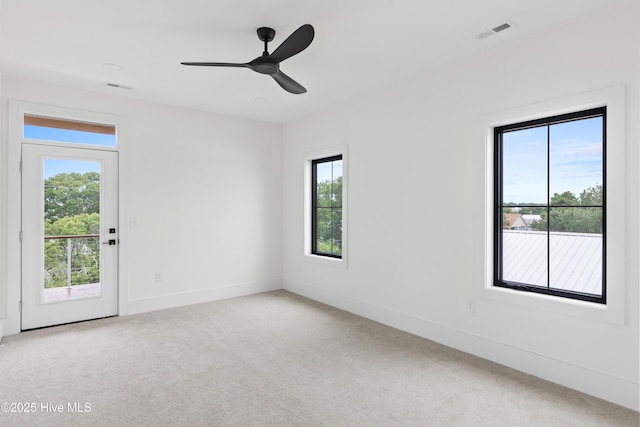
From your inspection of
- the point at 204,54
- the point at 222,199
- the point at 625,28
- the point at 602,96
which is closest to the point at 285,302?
the point at 222,199

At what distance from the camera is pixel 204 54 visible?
316 cm

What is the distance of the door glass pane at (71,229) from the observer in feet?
12.8

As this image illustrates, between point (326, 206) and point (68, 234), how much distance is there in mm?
3212

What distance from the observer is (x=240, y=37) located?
9.36 feet

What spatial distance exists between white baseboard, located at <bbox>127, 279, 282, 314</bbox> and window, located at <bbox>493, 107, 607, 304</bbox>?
3.52 m

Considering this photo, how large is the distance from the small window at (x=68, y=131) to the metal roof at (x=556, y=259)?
456 centimetres

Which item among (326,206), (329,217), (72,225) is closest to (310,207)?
(326,206)

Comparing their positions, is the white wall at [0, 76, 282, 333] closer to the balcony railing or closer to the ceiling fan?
the balcony railing

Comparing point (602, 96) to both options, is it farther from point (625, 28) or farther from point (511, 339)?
point (511, 339)

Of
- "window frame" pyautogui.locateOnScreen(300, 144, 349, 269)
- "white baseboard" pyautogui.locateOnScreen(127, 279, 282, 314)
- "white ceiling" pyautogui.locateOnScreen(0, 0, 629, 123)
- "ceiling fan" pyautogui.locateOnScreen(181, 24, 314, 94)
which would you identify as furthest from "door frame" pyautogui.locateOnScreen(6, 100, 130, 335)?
"window frame" pyautogui.locateOnScreen(300, 144, 349, 269)

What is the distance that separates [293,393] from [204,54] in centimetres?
294

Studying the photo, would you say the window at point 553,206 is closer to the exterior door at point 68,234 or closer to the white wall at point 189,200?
the white wall at point 189,200

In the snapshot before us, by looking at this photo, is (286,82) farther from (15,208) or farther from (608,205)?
(15,208)

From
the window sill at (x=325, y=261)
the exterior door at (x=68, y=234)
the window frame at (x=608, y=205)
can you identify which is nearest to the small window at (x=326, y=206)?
the window sill at (x=325, y=261)
